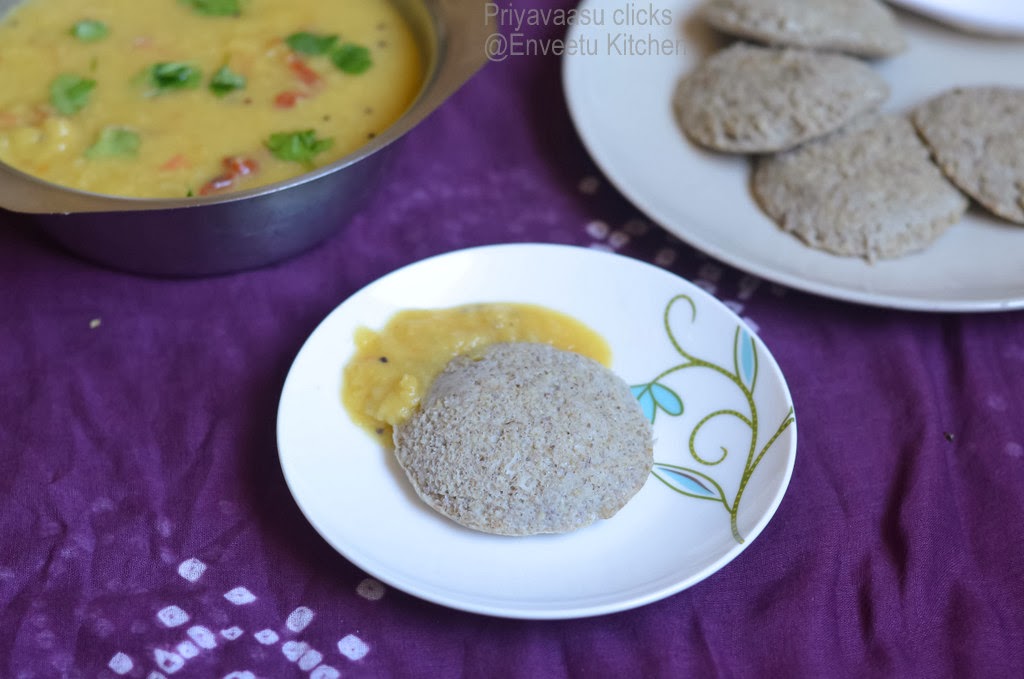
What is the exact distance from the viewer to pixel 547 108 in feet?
7.07

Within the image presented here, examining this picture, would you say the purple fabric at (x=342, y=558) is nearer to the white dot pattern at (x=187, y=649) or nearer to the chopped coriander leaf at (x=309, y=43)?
the white dot pattern at (x=187, y=649)

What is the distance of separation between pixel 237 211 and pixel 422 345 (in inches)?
13.7

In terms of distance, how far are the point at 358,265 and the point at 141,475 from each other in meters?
0.55

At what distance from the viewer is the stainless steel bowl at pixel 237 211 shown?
1405 millimetres

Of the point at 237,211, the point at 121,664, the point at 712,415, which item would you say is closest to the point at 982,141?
the point at 712,415

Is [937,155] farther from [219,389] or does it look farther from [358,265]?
[219,389]

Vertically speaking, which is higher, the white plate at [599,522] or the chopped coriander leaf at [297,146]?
the chopped coriander leaf at [297,146]

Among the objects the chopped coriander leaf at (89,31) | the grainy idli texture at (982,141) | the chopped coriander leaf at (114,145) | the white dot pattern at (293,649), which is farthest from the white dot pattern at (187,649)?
the grainy idli texture at (982,141)

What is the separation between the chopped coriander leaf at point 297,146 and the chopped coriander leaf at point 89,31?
0.50m

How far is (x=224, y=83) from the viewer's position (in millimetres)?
1871

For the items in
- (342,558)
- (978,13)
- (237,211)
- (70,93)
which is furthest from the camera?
(978,13)

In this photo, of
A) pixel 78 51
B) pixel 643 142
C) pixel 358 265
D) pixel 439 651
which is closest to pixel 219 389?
pixel 358 265

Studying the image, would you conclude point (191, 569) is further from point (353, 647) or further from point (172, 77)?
point (172, 77)

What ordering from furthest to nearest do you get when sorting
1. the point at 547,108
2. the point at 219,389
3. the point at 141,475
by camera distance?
1. the point at 547,108
2. the point at 219,389
3. the point at 141,475
